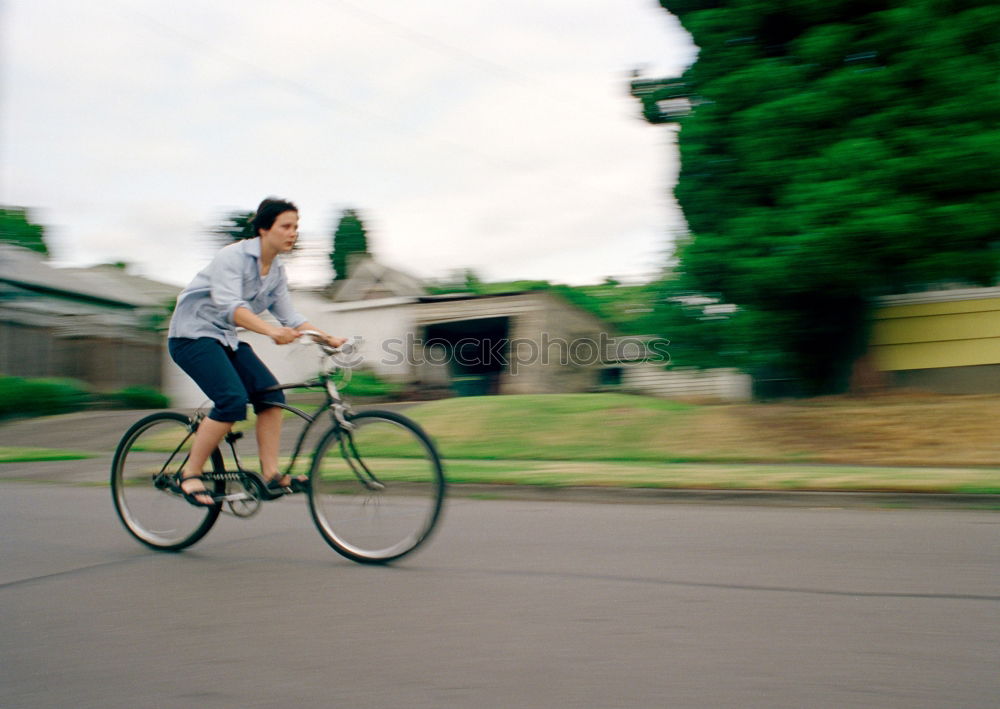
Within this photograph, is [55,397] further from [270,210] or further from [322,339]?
[322,339]

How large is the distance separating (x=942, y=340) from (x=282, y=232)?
11.0 meters

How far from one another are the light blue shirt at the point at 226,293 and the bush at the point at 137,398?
60.7 feet

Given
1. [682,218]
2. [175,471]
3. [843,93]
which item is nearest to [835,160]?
[843,93]

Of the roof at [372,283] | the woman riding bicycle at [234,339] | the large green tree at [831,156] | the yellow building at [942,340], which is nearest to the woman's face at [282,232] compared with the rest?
the woman riding bicycle at [234,339]

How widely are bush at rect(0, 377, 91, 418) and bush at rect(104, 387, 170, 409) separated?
109cm

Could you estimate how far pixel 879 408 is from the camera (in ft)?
36.0

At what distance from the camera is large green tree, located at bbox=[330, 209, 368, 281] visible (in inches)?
1977

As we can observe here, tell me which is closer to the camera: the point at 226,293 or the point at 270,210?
the point at 226,293

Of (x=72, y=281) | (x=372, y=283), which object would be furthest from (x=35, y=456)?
(x=72, y=281)

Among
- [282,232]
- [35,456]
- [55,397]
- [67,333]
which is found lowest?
[35,456]

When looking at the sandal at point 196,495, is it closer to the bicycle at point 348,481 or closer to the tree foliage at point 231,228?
the bicycle at point 348,481

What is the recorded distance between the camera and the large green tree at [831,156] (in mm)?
9711

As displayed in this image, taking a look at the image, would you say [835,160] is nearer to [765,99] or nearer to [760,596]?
[765,99]

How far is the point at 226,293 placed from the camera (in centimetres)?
465
